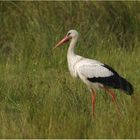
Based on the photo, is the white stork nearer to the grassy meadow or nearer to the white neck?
the grassy meadow

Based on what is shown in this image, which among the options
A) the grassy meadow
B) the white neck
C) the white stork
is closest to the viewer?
the grassy meadow

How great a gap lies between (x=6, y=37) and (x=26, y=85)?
2.80m

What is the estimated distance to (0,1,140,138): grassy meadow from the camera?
6227mm

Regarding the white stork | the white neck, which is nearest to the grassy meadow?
the white stork

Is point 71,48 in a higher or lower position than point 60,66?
higher

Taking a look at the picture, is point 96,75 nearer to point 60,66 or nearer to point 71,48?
point 71,48

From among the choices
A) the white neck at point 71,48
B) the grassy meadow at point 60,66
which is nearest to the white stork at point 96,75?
the grassy meadow at point 60,66

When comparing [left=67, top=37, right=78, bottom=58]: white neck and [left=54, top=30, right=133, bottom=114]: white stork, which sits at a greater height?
[left=67, top=37, right=78, bottom=58]: white neck

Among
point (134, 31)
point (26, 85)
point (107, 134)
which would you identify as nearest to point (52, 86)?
point (26, 85)

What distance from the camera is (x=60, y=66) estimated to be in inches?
371

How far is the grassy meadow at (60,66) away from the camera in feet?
20.4

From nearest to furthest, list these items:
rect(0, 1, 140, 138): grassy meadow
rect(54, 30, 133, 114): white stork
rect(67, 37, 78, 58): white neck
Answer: rect(0, 1, 140, 138): grassy meadow
rect(54, 30, 133, 114): white stork
rect(67, 37, 78, 58): white neck

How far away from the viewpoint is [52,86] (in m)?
8.00

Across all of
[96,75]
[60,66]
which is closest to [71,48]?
[96,75]
